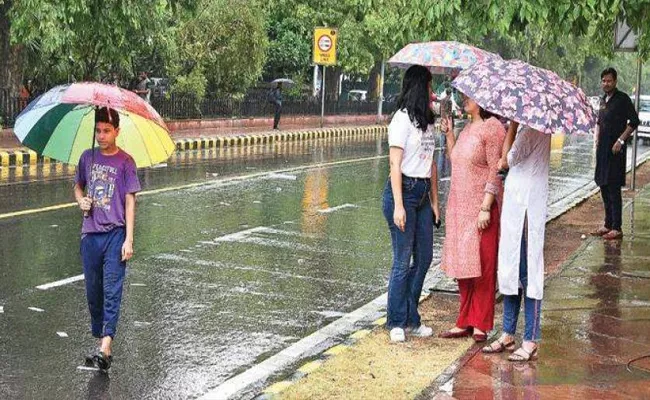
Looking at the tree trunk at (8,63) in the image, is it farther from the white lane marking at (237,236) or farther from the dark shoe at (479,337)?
the dark shoe at (479,337)

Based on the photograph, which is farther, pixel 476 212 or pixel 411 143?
pixel 476 212

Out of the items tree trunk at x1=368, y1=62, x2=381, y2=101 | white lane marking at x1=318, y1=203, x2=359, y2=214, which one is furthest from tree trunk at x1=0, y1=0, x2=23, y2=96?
tree trunk at x1=368, y1=62, x2=381, y2=101

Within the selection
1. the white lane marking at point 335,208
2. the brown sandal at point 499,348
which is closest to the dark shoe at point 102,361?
the brown sandal at point 499,348

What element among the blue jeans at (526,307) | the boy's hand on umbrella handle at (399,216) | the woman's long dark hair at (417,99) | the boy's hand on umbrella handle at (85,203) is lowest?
the blue jeans at (526,307)

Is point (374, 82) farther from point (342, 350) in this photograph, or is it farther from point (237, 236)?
point (342, 350)

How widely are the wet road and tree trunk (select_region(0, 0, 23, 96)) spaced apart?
6.90 m

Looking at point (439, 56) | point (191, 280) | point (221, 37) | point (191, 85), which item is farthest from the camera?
point (221, 37)

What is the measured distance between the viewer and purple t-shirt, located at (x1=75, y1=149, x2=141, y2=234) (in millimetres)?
7168

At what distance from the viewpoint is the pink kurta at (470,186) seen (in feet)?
25.4

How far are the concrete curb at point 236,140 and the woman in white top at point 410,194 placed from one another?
12.2 meters

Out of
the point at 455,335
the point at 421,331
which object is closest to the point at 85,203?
the point at 421,331

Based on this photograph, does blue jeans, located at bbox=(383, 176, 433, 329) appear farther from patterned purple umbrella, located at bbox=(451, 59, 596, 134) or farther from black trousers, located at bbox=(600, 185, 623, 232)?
black trousers, located at bbox=(600, 185, 623, 232)

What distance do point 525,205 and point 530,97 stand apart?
0.79 m

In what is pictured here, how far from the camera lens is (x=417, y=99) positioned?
7680 millimetres
